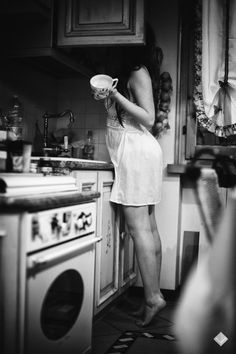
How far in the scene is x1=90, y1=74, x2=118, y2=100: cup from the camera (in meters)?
2.29

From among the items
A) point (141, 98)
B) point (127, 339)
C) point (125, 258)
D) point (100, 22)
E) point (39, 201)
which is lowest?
point (127, 339)

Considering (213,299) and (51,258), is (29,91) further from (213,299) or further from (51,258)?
(213,299)

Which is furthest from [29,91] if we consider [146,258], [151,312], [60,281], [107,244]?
[60,281]

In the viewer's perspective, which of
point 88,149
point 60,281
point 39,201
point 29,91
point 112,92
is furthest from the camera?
point 88,149

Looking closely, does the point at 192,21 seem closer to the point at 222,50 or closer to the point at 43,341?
the point at 222,50

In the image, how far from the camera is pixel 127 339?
229cm

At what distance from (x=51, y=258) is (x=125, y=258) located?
1481 millimetres

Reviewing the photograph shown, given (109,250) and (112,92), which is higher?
(112,92)

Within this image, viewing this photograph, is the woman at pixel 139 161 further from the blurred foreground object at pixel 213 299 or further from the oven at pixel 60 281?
the blurred foreground object at pixel 213 299

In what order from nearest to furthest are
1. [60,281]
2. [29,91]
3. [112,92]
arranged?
[60,281], [112,92], [29,91]

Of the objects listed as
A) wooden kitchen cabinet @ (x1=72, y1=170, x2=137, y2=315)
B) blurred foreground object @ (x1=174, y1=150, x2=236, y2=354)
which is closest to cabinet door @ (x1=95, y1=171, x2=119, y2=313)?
wooden kitchen cabinet @ (x1=72, y1=170, x2=137, y2=315)

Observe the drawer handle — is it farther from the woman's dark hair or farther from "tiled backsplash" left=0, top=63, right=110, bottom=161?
"tiled backsplash" left=0, top=63, right=110, bottom=161

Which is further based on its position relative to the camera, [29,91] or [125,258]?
[29,91]

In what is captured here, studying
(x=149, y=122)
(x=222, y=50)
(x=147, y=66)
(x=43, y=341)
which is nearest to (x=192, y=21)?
(x=222, y=50)
